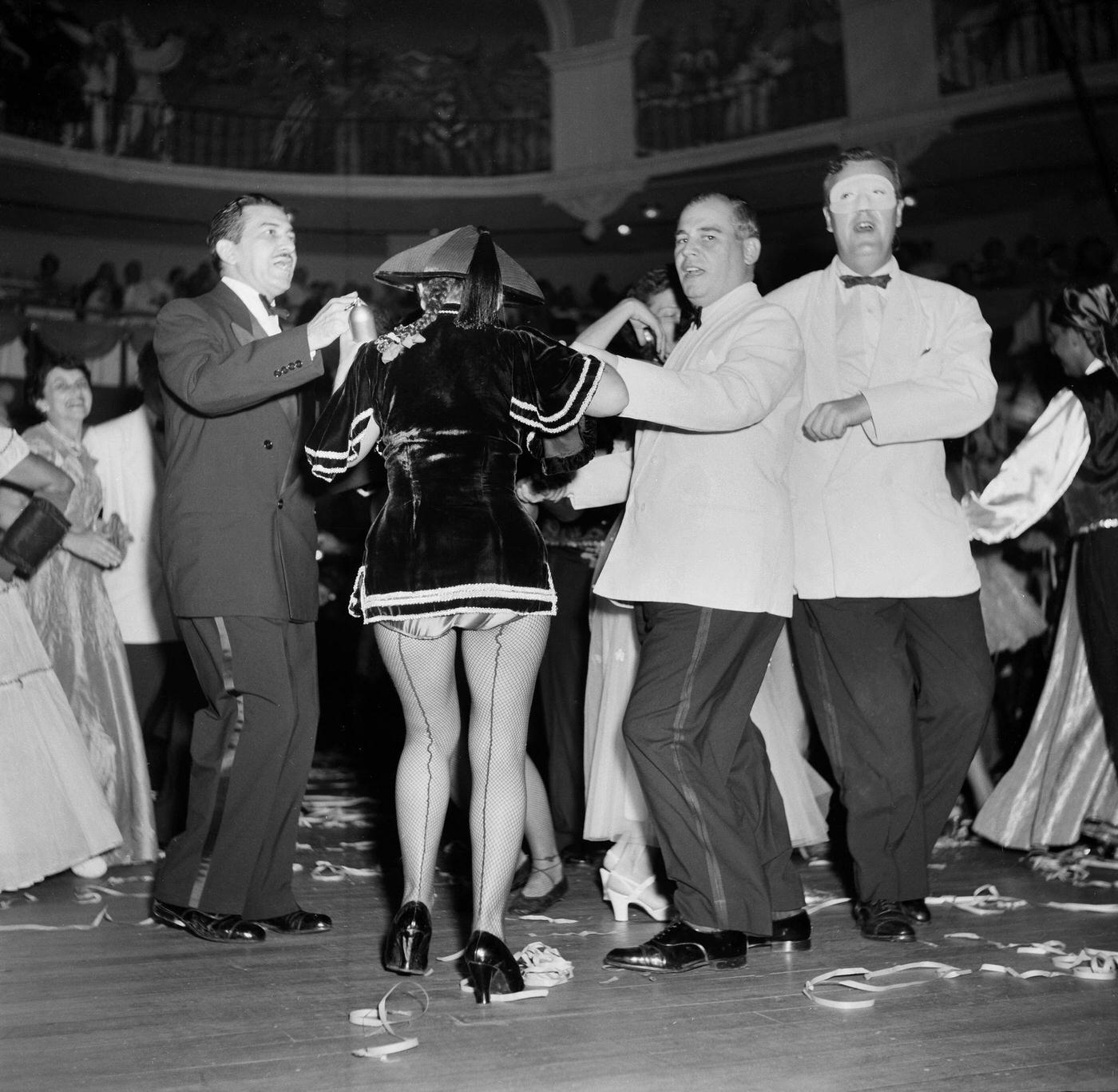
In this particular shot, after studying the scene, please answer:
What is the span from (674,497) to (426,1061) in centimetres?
120

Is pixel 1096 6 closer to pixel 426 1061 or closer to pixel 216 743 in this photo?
pixel 216 743

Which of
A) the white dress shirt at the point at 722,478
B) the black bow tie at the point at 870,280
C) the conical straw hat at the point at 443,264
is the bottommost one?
the white dress shirt at the point at 722,478

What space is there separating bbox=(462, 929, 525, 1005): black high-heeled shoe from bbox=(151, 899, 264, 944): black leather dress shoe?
2.28ft

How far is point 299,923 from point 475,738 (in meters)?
0.78

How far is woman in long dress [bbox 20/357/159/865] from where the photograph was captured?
4035 mm

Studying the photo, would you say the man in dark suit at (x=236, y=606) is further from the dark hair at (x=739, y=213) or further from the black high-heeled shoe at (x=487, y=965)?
the dark hair at (x=739, y=213)

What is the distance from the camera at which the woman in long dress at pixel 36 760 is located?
3490 mm

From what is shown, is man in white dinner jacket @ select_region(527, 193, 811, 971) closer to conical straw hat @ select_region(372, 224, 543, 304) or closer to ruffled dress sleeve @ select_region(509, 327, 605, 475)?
ruffled dress sleeve @ select_region(509, 327, 605, 475)

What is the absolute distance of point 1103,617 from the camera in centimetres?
370

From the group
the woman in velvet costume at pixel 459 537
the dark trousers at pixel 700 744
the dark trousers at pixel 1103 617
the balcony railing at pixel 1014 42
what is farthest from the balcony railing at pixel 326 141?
the dark trousers at pixel 700 744

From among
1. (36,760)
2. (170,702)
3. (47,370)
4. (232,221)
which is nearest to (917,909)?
(232,221)

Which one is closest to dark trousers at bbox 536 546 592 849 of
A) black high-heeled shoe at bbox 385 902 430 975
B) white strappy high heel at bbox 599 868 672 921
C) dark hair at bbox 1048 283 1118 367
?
white strappy high heel at bbox 599 868 672 921

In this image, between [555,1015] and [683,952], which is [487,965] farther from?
[683,952]

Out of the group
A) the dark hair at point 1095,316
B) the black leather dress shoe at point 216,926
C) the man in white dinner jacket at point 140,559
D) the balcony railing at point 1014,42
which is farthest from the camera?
the balcony railing at point 1014,42
